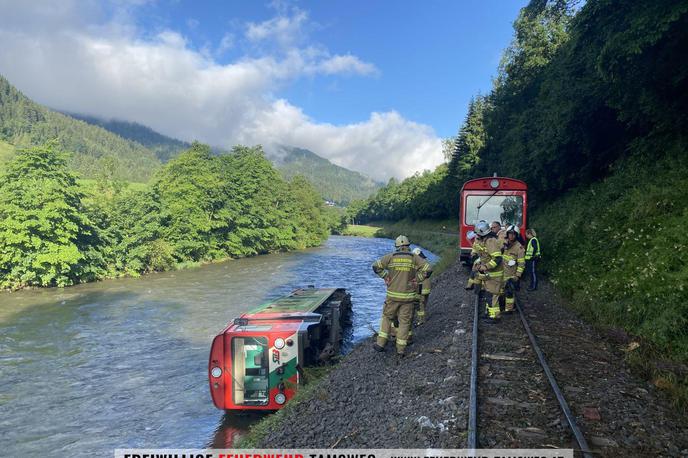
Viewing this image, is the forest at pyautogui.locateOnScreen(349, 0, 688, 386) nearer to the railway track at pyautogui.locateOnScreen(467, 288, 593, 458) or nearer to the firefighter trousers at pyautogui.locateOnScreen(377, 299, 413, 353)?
the railway track at pyautogui.locateOnScreen(467, 288, 593, 458)

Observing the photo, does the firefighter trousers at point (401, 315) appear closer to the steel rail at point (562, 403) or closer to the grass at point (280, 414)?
the grass at point (280, 414)

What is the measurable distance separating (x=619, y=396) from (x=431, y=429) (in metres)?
3.03

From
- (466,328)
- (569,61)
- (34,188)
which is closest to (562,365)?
(466,328)

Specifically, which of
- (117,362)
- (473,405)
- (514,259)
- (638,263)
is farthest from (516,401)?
(117,362)

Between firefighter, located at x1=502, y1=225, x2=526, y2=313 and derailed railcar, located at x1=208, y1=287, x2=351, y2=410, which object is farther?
firefighter, located at x1=502, y1=225, x2=526, y2=313

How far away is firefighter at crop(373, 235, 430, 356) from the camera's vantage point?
8.59 m

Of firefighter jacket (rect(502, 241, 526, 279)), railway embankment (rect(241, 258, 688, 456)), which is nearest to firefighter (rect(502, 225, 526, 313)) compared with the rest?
firefighter jacket (rect(502, 241, 526, 279))

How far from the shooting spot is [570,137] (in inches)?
838

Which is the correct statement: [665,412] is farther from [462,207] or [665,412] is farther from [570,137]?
[570,137]

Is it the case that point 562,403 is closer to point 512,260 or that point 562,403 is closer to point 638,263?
point 512,260

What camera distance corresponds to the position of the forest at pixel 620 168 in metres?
9.80

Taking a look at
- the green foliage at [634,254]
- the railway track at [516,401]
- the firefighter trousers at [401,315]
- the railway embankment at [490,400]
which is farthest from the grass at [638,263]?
the firefighter trousers at [401,315]

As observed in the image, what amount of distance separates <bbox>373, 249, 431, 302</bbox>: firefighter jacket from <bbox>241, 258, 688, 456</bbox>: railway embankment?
1255 mm

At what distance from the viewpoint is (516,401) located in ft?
20.2
